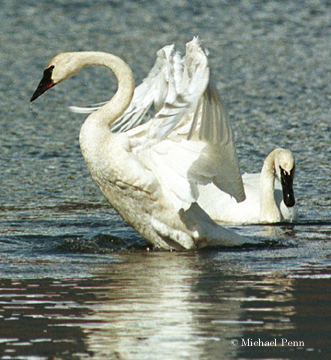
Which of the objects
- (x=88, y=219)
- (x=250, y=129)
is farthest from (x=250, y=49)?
(x=88, y=219)

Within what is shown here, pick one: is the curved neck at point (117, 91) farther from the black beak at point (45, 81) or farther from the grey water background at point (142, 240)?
the grey water background at point (142, 240)

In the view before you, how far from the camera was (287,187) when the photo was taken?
8.95m

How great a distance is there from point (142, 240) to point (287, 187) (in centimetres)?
186

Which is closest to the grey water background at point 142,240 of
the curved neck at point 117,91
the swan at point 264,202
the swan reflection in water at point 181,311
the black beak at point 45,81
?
the swan reflection in water at point 181,311

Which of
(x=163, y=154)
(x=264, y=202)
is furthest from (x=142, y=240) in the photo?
(x=264, y=202)

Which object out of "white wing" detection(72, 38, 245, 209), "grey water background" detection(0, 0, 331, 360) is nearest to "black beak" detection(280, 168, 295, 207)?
"grey water background" detection(0, 0, 331, 360)

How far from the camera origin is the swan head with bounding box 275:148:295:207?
8.85m

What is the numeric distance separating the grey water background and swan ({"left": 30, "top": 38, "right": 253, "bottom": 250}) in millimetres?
319

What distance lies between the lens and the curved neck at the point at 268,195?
30.8 feet

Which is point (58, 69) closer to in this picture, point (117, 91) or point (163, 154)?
point (117, 91)

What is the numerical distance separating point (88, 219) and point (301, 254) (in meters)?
2.67

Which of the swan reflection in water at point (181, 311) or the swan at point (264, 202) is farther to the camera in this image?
the swan at point (264, 202)

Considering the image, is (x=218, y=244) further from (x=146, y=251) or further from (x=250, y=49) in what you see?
(x=250, y=49)

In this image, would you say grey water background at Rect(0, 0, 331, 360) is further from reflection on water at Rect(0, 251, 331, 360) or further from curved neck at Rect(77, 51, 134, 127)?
curved neck at Rect(77, 51, 134, 127)
